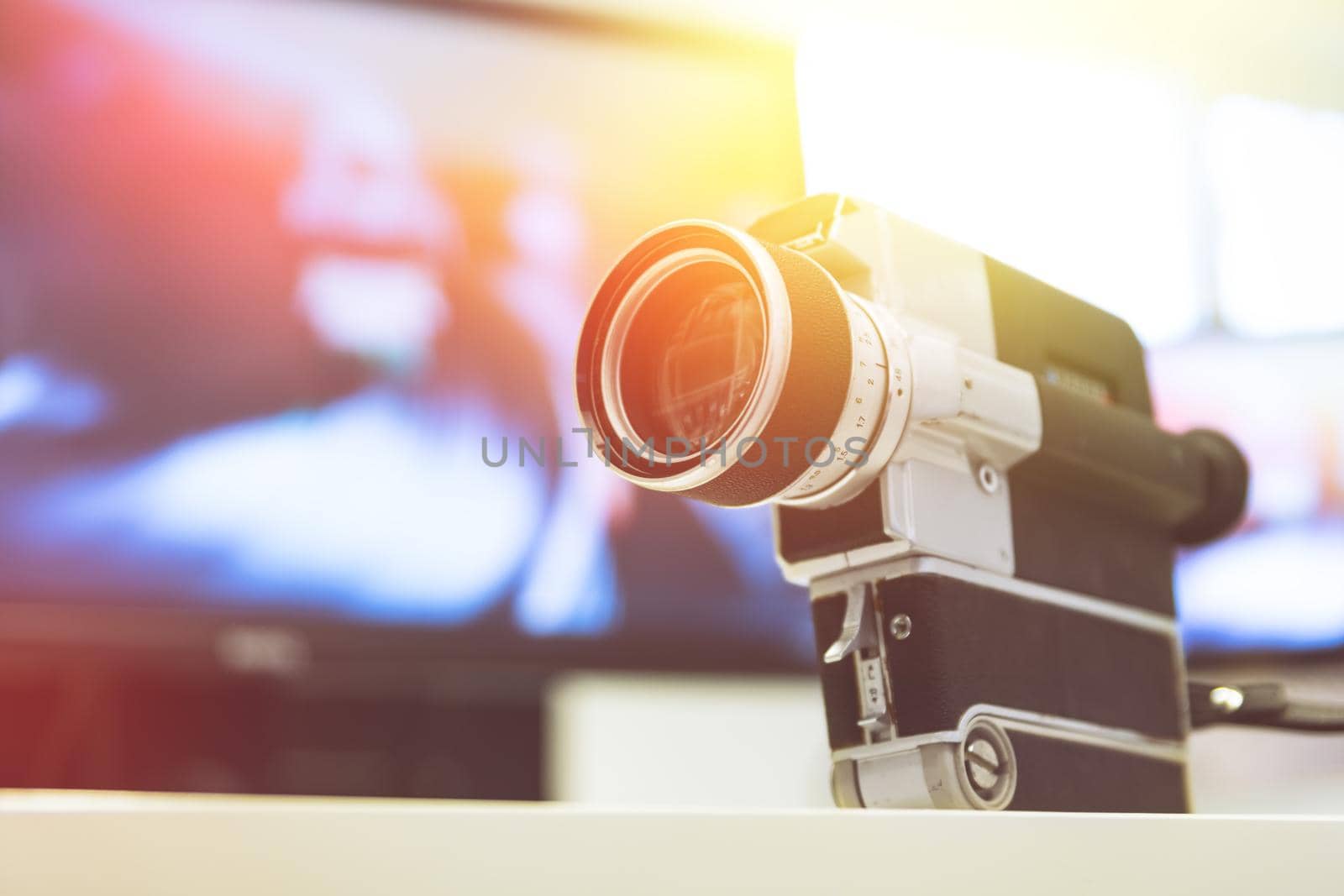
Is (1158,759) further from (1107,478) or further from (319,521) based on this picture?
(319,521)

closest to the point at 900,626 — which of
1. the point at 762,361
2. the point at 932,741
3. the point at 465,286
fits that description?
the point at 932,741

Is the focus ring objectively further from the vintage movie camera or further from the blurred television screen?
the blurred television screen

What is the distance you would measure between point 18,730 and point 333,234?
55cm

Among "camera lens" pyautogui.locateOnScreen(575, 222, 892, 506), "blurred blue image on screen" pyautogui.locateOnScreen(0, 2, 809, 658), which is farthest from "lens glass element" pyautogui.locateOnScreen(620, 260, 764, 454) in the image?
"blurred blue image on screen" pyautogui.locateOnScreen(0, 2, 809, 658)

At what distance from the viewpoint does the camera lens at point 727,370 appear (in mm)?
517

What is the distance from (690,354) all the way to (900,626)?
6.8 inches

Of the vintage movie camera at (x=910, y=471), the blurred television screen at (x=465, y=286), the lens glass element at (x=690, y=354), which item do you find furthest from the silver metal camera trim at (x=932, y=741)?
the blurred television screen at (x=465, y=286)

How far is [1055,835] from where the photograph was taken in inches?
16.9

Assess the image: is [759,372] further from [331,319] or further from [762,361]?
[331,319]

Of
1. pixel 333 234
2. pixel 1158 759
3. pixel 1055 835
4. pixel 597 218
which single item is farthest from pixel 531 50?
pixel 1055 835

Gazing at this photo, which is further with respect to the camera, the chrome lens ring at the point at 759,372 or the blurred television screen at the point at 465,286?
the blurred television screen at the point at 465,286

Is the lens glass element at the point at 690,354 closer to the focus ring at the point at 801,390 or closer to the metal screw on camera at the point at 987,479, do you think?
the focus ring at the point at 801,390

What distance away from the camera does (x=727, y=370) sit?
58 centimetres

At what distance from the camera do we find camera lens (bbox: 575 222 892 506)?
52 cm
